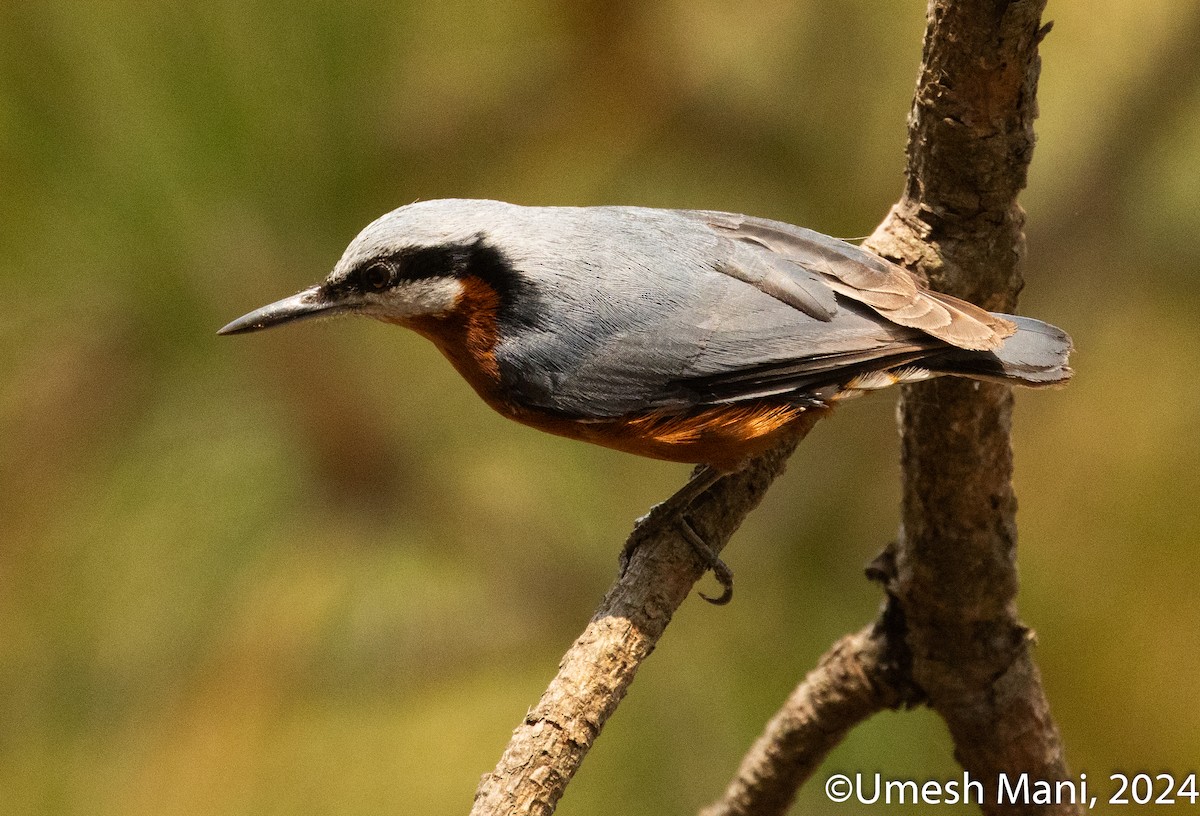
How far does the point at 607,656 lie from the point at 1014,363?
0.88 meters

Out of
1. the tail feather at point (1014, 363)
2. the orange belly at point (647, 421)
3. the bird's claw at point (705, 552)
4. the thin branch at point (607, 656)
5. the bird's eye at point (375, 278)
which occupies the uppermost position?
the tail feather at point (1014, 363)

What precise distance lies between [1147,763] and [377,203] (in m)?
2.52

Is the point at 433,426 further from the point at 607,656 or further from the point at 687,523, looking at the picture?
the point at 607,656

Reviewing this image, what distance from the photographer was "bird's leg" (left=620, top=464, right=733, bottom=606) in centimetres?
196

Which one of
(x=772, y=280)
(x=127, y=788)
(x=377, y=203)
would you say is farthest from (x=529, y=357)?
(x=127, y=788)

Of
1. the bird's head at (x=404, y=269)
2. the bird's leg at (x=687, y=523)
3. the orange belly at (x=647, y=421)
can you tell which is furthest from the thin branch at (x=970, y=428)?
the bird's head at (x=404, y=269)

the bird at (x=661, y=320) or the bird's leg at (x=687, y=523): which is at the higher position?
the bird at (x=661, y=320)

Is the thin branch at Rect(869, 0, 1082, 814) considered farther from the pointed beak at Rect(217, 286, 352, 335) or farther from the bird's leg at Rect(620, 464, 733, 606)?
the pointed beak at Rect(217, 286, 352, 335)

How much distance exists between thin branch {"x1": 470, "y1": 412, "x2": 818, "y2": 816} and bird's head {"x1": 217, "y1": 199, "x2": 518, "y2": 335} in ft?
2.04

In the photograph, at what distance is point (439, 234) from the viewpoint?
6.72 feet

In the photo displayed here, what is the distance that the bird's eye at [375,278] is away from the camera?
2.03 metres

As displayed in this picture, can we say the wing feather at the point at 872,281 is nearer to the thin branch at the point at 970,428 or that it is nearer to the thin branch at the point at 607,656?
the thin branch at the point at 970,428

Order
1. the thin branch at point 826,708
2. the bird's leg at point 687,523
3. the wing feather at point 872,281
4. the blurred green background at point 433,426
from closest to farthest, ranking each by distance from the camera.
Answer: the wing feather at point 872,281 → the bird's leg at point 687,523 → the thin branch at point 826,708 → the blurred green background at point 433,426

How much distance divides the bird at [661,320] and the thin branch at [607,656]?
62 millimetres
